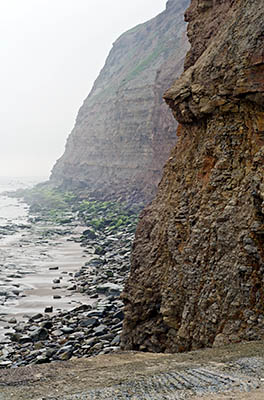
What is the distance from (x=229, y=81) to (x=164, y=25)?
67.1m

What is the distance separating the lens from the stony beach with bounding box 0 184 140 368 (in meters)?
10.6

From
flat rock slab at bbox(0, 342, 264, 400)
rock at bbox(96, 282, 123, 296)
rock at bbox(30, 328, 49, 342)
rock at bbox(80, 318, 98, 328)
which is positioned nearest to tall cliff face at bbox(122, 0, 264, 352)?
flat rock slab at bbox(0, 342, 264, 400)

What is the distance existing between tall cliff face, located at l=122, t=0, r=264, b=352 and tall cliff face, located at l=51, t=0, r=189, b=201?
1190 inches

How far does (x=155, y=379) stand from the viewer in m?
4.40

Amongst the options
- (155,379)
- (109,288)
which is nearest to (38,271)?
(109,288)

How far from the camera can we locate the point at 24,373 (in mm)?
5578

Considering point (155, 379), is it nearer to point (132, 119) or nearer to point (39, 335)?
point (39, 335)

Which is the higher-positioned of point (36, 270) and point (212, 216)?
point (212, 216)

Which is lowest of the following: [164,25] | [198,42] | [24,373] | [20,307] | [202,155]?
[20,307]

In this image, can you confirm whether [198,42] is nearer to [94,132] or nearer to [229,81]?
[229,81]

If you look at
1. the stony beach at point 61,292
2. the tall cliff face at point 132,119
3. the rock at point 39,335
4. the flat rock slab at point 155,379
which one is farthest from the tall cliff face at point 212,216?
the tall cliff face at point 132,119

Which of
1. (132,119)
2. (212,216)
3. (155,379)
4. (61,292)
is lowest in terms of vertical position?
(61,292)

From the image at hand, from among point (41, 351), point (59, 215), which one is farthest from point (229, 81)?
point (59, 215)

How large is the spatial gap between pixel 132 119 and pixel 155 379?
53.0m
